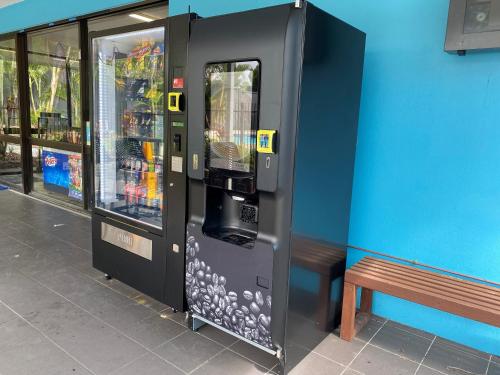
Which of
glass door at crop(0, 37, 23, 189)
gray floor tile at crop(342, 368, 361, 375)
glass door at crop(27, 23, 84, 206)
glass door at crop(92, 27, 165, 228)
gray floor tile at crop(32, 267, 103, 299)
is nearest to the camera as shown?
gray floor tile at crop(342, 368, 361, 375)

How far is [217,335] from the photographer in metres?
2.40

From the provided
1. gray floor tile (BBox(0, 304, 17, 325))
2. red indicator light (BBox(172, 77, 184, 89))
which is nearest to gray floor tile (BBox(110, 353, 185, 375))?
gray floor tile (BBox(0, 304, 17, 325))

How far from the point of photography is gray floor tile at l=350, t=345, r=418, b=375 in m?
2.12

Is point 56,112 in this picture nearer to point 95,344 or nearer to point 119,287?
point 119,287

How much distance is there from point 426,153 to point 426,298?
885 millimetres

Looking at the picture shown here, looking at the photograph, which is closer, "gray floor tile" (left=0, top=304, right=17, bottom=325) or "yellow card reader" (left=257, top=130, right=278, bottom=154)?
"yellow card reader" (left=257, top=130, right=278, bottom=154)

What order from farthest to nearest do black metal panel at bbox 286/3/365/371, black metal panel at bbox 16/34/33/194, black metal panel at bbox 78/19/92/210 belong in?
black metal panel at bbox 16/34/33/194
black metal panel at bbox 78/19/92/210
black metal panel at bbox 286/3/365/371

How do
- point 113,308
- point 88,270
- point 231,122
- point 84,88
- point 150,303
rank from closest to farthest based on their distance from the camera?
point 231,122 → point 113,308 → point 150,303 → point 88,270 → point 84,88

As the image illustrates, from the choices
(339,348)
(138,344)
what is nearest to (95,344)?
(138,344)

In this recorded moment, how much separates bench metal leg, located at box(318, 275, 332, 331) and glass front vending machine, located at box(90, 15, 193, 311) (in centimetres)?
88

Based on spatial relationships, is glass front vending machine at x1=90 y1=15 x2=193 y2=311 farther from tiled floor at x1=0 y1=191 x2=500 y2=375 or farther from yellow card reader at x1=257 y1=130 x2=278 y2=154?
yellow card reader at x1=257 y1=130 x2=278 y2=154

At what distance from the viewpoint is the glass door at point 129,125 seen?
2.72 m

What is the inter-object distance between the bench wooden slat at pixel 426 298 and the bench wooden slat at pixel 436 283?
96mm

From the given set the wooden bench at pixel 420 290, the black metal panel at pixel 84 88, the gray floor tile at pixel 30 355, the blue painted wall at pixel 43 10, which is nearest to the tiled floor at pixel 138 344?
the gray floor tile at pixel 30 355
